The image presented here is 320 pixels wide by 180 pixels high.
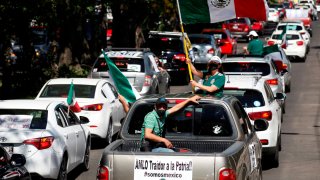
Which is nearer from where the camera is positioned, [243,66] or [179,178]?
[179,178]

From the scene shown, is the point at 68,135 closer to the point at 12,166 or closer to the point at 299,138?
the point at 12,166

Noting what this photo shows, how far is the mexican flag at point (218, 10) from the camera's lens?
17.0 m

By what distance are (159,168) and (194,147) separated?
155cm

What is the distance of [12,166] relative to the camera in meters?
10.8

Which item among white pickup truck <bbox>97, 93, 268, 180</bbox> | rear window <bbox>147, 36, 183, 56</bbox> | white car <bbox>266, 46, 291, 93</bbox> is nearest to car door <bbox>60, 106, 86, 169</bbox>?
white pickup truck <bbox>97, 93, 268, 180</bbox>

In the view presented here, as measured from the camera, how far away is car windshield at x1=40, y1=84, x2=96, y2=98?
768 inches

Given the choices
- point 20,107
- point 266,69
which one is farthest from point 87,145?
point 266,69

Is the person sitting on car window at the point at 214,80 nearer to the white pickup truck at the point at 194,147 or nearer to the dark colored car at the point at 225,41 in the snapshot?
the white pickup truck at the point at 194,147

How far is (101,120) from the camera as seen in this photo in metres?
19.0

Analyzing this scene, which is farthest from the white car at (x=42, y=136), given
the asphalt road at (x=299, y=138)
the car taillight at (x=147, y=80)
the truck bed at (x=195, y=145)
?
the car taillight at (x=147, y=80)

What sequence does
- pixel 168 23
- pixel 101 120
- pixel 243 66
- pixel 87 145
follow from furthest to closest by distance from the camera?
1. pixel 168 23
2. pixel 243 66
3. pixel 101 120
4. pixel 87 145

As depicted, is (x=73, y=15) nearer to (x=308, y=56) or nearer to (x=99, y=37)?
(x=99, y=37)

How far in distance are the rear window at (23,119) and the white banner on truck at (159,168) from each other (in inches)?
182

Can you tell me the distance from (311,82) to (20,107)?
2168 cm
